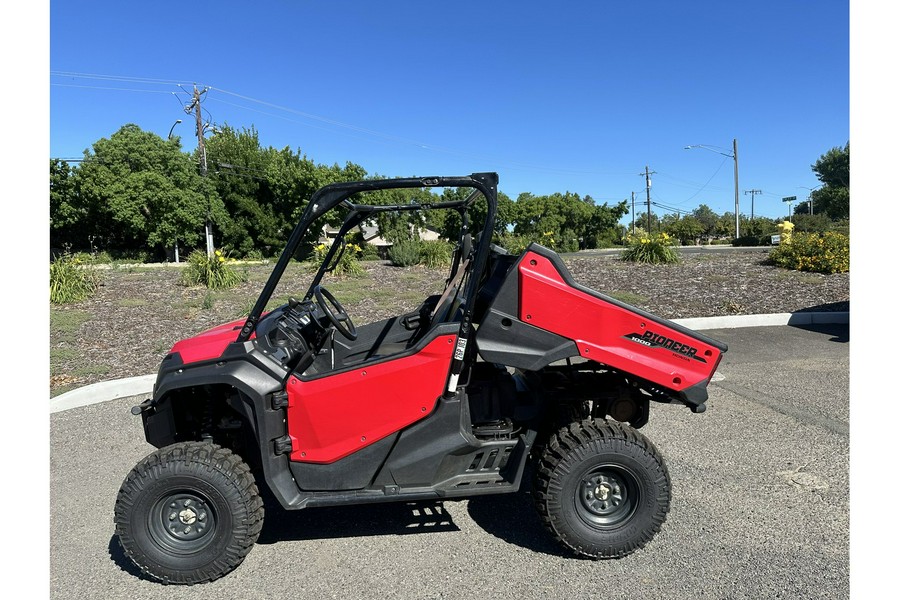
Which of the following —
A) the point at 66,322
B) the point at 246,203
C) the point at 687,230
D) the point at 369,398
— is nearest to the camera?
the point at 369,398

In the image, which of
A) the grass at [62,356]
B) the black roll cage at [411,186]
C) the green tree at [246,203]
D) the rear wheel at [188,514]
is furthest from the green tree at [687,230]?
the rear wheel at [188,514]

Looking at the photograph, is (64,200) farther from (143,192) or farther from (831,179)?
(831,179)

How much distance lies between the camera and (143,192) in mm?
38125

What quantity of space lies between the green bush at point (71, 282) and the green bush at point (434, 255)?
23.8ft

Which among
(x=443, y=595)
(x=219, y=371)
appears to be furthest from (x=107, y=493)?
(x=443, y=595)

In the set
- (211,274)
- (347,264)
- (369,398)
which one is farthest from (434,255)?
(369,398)

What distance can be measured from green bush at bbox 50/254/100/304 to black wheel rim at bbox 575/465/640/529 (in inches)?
412

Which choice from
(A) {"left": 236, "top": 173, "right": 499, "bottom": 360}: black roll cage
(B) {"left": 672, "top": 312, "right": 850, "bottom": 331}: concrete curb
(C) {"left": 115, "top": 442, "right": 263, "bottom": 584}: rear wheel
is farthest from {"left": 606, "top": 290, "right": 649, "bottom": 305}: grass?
(C) {"left": 115, "top": 442, "right": 263, "bottom": 584}: rear wheel

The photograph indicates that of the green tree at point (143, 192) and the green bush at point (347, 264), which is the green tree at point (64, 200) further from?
the green bush at point (347, 264)

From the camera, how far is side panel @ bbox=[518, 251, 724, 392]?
2.86 meters

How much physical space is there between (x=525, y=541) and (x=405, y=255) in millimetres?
12066

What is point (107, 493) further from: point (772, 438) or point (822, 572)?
point (772, 438)

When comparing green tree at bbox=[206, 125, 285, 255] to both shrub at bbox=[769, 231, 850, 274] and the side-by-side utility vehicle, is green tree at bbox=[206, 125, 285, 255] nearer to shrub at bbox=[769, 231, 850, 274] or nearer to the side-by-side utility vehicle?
shrub at bbox=[769, 231, 850, 274]

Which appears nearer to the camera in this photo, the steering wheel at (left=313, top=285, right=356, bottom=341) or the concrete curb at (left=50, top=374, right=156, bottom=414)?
the steering wheel at (left=313, top=285, right=356, bottom=341)
